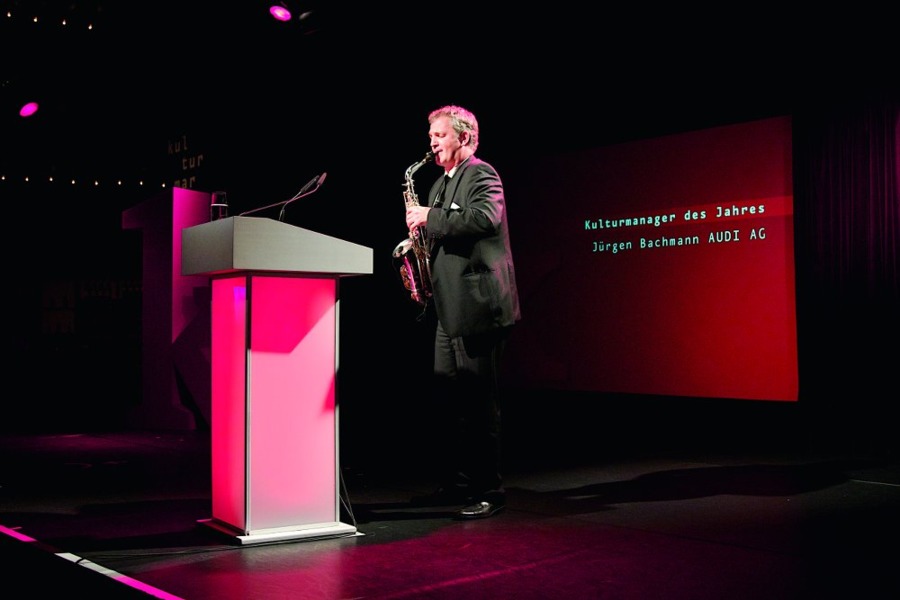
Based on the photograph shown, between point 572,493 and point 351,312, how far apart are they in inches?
180

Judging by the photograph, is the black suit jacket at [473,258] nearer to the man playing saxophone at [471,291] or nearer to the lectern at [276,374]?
the man playing saxophone at [471,291]

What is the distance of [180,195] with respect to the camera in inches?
267

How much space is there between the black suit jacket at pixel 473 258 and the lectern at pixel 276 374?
48 centimetres

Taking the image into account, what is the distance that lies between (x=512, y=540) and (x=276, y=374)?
93cm

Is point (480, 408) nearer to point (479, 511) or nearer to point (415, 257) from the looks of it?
point (479, 511)

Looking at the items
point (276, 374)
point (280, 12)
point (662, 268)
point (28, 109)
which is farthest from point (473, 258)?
point (28, 109)

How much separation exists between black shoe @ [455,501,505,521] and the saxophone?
88 cm

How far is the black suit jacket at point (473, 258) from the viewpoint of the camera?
3.28 meters

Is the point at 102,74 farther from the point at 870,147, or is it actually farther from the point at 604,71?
the point at 870,147

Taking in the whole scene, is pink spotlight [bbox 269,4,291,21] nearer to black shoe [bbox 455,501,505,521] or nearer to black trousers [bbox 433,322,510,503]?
black trousers [bbox 433,322,510,503]

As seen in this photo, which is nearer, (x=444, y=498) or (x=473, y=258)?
(x=473, y=258)

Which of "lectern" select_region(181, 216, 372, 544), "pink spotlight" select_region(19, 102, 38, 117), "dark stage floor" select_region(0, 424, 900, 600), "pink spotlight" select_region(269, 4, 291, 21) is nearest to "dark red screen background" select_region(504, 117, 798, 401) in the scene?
"dark stage floor" select_region(0, 424, 900, 600)

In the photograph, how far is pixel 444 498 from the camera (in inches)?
143

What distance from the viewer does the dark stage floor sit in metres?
2.39
